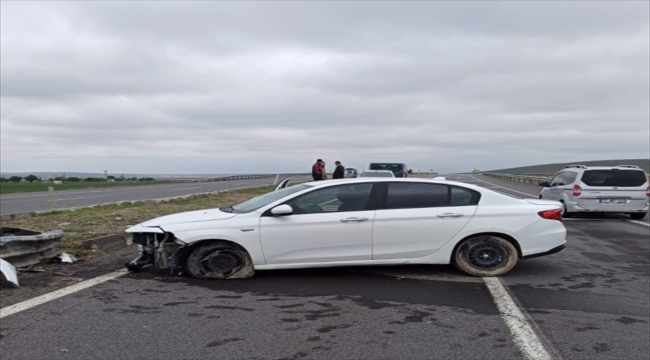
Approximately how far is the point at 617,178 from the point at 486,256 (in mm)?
10429

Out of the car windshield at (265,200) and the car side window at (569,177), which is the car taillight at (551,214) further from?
the car side window at (569,177)

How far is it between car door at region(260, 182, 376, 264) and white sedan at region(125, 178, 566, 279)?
1 cm

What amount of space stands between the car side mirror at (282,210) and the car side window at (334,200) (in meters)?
0.16

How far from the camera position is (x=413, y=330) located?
5148 mm

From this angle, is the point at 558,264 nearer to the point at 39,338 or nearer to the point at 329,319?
the point at 329,319

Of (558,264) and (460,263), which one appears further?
(558,264)

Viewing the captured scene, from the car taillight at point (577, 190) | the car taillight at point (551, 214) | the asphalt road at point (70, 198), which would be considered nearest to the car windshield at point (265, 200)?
the car taillight at point (551, 214)

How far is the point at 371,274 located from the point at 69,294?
371 centimetres

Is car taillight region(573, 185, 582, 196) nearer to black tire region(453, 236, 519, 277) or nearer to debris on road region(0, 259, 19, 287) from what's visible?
black tire region(453, 236, 519, 277)

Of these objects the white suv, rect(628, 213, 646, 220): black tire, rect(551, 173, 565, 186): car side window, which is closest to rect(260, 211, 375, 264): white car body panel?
the white suv

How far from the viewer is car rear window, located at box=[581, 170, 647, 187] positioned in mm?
15906

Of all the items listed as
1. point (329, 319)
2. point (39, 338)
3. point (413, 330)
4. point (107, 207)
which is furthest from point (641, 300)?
point (107, 207)

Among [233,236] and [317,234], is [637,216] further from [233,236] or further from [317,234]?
[233,236]

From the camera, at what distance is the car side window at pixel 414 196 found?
754 cm
